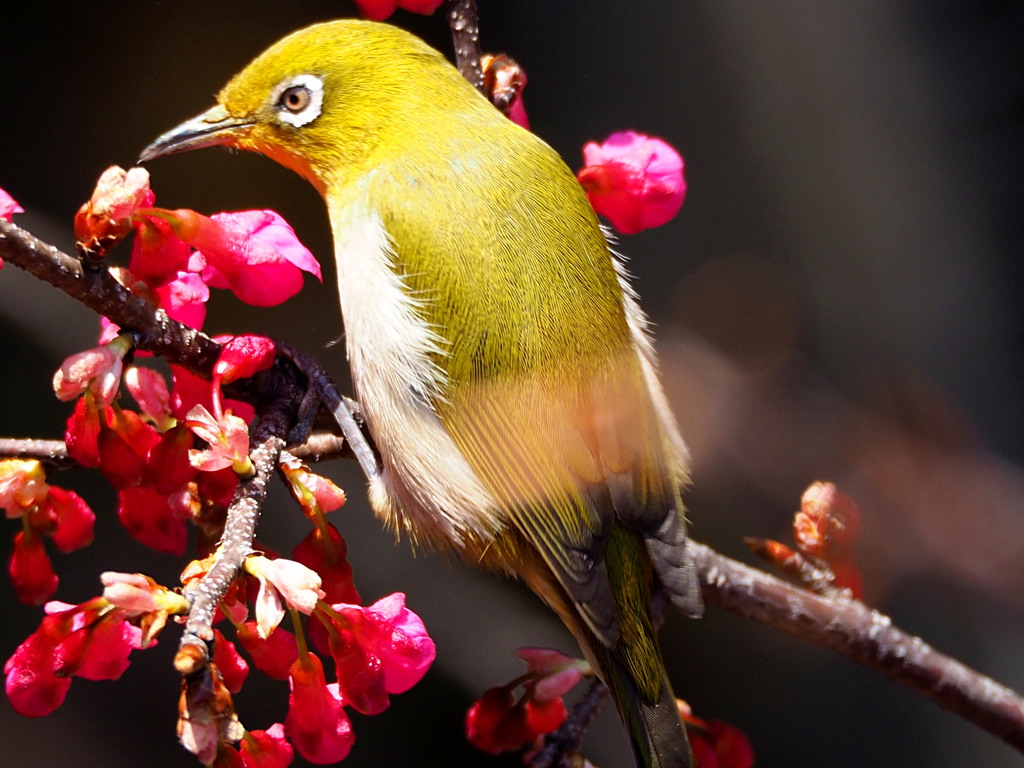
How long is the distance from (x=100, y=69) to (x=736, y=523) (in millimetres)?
1059

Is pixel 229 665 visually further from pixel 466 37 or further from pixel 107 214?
pixel 466 37

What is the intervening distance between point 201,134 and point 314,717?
0.48m

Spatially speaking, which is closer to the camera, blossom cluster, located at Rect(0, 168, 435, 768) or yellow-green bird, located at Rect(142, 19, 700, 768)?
blossom cluster, located at Rect(0, 168, 435, 768)

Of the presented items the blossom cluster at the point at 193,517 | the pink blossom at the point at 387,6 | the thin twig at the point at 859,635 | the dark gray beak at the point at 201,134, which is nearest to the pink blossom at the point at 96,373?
the blossom cluster at the point at 193,517

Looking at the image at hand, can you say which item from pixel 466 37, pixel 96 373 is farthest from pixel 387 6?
pixel 96 373

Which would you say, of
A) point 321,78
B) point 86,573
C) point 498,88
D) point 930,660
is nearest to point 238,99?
point 321,78

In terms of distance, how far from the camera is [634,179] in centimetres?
81

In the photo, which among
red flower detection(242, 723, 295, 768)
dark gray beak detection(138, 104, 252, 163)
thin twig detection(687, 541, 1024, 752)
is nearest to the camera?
red flower detection(242, 723, 295, 768)

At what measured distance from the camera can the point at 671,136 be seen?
136 cm

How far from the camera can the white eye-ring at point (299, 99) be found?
0.79m

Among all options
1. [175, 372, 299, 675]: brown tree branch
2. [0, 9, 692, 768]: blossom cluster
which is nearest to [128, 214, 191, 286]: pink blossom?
[0, 9, 692, 768]: blossom cluster

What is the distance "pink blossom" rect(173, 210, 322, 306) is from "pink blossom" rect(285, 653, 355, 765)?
243mm

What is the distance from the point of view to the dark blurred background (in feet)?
4.01

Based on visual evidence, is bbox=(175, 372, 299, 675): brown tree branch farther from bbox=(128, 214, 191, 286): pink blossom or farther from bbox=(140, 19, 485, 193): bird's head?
bbox=(140, 19, 485, 193): bird's head
